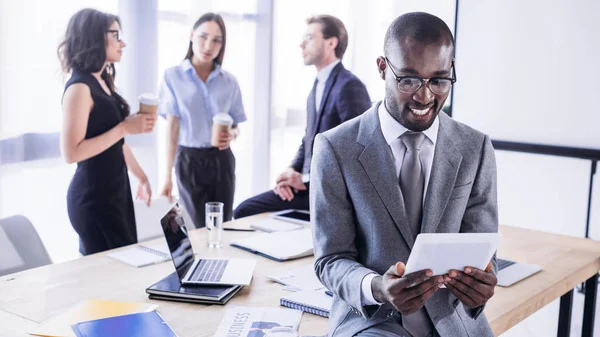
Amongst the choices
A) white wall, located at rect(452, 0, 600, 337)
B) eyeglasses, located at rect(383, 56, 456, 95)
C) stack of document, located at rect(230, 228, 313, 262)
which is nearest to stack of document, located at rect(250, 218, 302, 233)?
stack of document, located at rect(230, 228, 313, 262)

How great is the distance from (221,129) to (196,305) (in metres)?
1.71

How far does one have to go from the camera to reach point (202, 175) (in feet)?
11.8

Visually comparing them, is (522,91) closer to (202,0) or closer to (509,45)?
(509,45)

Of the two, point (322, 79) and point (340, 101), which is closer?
point (340, 101)

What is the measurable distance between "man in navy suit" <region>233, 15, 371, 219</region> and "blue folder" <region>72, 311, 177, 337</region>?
6.02 ft

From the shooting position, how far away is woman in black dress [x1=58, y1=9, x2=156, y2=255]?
273 cm

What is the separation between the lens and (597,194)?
3947mm

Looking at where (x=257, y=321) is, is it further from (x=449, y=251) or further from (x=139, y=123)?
(x=139, y=123)

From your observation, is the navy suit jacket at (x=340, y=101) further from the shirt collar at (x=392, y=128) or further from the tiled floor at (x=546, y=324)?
the shirt collar at (x=392, y=128)

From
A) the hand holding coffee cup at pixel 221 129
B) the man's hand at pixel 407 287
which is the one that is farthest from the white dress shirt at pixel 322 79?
the man's hand at pixel 407 287

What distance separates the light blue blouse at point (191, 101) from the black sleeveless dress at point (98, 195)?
2.53 feet

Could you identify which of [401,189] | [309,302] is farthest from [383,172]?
[309,302]

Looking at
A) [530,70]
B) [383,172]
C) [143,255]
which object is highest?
[530,70]

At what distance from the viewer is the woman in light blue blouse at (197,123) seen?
358 centimetres
